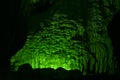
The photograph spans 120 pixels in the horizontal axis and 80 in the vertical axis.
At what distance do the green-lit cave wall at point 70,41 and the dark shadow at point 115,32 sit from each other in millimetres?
347

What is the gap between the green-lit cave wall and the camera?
8.38 metres

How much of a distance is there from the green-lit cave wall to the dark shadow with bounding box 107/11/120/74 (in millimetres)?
347

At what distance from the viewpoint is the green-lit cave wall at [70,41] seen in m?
8.38

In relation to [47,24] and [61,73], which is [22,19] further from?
[61,73]

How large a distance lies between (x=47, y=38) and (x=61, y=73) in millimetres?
1346

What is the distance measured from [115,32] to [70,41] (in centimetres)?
236

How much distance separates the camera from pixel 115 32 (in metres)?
10.3

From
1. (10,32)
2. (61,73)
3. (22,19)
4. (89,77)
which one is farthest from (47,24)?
(10,32)

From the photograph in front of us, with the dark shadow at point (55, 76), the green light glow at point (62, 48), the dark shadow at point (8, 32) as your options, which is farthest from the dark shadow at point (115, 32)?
the dark shadow at point (8, 32)

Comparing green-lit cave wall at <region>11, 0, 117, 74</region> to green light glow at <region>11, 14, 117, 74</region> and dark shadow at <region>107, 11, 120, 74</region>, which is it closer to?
green light glow at <region>11, 14, 117, 74</region>

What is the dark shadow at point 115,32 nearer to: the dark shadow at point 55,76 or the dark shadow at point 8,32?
the dark shadow at point 55,76

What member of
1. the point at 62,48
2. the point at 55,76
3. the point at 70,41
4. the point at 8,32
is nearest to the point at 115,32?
the point at 70,41

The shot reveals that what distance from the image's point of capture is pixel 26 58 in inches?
334

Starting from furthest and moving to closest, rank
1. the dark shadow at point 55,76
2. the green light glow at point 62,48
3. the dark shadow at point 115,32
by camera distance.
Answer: the dark shadow at point 115,32
the green light glow at point 62,48
the dark shadow at point 55,76
